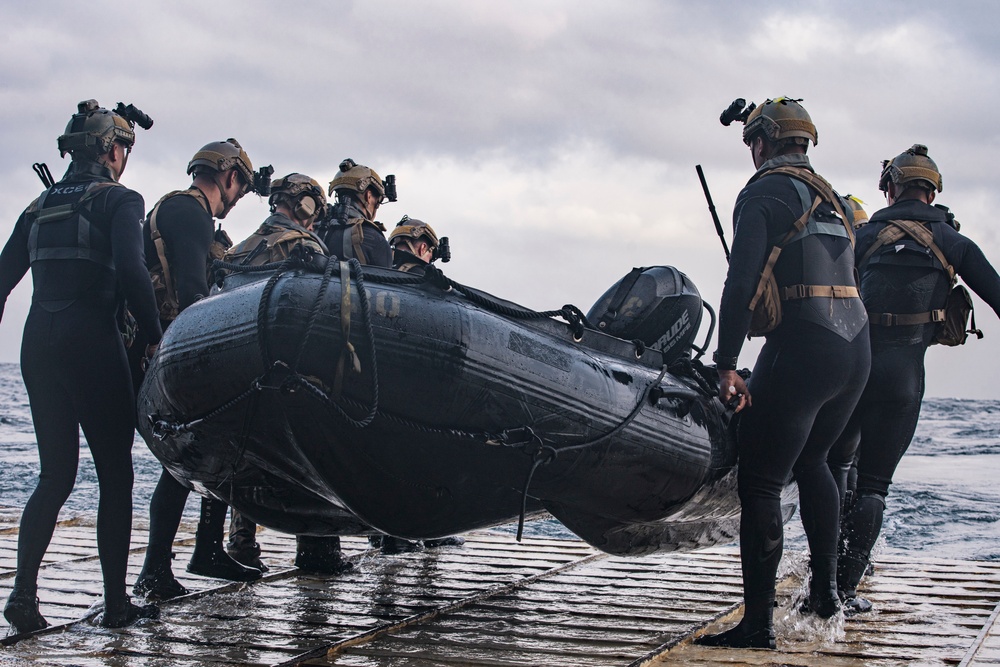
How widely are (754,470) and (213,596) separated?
8.48 ft

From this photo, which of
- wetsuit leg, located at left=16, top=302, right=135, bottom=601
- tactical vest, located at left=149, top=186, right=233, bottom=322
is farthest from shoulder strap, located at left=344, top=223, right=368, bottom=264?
wetsuit leg, located at left=16, top=302, right=135, bottom=601

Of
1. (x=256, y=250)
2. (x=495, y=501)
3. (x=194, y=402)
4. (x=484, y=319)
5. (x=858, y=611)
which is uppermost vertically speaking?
(x=256, y=250)

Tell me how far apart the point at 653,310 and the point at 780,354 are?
0.62m

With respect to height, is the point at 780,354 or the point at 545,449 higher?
the point at 780,354

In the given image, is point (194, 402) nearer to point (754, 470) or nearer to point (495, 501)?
point (495, 501)

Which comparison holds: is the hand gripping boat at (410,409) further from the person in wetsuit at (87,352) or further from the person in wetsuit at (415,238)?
the person in wetsuit at (415,238)

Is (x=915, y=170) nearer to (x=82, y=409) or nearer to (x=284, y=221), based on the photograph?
(x=284, y=221)

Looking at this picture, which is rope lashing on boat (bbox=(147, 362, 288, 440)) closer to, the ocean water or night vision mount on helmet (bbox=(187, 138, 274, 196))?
night vision mount on helmet (bbox=(187, 138, 274, 196))

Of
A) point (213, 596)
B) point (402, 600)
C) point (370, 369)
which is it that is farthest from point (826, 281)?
point (213, 596)

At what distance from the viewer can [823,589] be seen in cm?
482

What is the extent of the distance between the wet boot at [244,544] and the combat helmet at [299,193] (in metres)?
1.69

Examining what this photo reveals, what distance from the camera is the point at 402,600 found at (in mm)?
5312

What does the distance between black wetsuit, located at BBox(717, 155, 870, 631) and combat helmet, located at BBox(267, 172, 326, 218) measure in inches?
90.8

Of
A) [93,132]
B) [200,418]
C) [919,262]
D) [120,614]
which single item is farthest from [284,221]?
[919,262]
